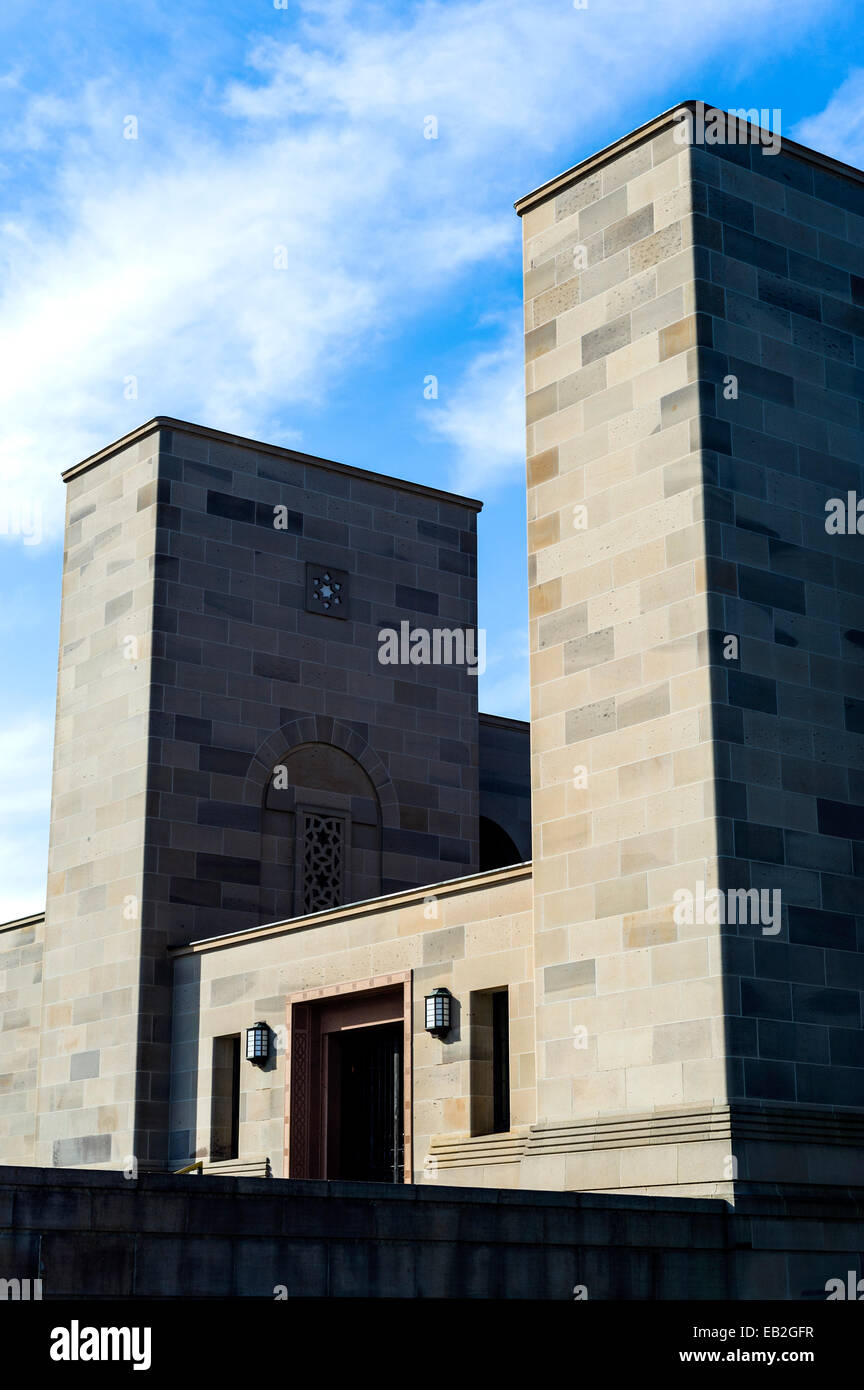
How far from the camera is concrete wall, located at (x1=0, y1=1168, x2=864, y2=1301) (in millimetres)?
12336

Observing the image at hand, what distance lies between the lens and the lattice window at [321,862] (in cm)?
2655

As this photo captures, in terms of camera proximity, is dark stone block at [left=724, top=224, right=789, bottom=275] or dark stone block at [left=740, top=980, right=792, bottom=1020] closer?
dark stone block at [left=740, top=980, right=792, bottom=1020]

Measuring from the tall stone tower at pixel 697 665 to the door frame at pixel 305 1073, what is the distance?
3691mm

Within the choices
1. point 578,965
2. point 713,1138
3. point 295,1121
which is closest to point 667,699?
point 578,965

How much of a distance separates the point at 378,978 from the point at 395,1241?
7539mm

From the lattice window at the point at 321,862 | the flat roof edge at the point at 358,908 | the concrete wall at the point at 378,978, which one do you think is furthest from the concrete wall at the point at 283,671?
the concrete wall at the point at 378,978

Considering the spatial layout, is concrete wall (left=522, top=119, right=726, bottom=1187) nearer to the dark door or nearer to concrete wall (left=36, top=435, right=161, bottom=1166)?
the dark door

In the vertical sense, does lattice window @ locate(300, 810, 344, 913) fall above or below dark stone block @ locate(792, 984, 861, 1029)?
above

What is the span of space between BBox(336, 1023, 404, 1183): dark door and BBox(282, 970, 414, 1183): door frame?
0.31 meters

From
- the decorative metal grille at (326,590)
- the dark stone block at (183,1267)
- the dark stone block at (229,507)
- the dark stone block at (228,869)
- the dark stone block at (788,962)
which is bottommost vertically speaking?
the dark stone block at (183,1267)

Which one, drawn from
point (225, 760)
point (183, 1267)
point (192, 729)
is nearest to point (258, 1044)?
point (225, 760)

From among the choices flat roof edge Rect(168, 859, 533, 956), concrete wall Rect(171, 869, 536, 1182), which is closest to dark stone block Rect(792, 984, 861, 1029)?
concrete wall Rect(171, 869, 536, 1182)

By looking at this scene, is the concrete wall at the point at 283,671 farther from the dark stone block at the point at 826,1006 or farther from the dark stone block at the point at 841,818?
the dark stone block at the point at 826,1006
